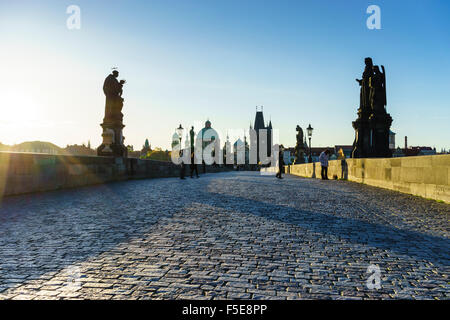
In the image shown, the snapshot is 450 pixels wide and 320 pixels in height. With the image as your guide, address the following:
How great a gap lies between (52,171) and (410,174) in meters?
9.78

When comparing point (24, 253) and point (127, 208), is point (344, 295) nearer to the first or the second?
point (24, 253)

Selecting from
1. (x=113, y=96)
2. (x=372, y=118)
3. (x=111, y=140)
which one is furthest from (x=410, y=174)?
(x=113, y=96)

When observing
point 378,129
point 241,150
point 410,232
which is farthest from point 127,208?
point 241,150

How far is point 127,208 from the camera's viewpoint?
24.0 feet

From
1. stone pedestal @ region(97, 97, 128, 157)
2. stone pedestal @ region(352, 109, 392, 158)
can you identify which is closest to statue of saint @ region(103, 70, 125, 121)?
stone pedestal @ region(97, 97, 128, 157)

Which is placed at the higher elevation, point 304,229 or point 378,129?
point 378,129

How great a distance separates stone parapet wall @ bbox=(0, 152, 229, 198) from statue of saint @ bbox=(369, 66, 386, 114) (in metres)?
12.1

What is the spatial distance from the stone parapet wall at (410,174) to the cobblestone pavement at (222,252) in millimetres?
1281

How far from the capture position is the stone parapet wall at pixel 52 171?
8.88 m

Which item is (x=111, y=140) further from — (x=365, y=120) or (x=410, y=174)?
(x=410, y=174)

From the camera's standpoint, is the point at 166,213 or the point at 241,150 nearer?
the point at 166,213

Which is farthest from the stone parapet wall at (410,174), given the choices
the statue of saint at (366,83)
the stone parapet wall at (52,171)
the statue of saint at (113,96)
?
the statue of saint at (113,96)
